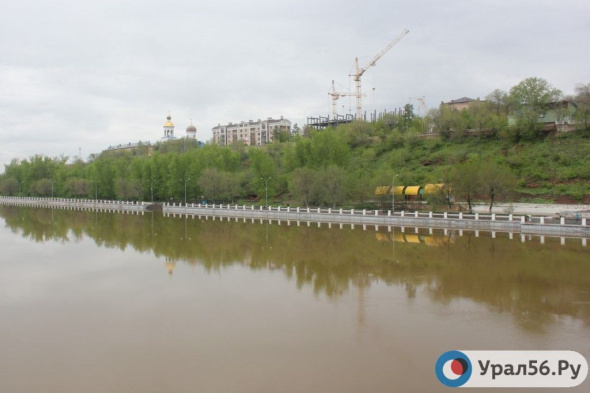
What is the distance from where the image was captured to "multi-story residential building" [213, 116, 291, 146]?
430 ft

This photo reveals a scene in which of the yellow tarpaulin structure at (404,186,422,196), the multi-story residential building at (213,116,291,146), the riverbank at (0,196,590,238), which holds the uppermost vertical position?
the multi-story residential building at (213,116,291,146)

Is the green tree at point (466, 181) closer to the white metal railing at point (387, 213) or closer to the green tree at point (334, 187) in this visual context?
the white metal railing at point (387, 213)

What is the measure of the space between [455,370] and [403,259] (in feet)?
47.2

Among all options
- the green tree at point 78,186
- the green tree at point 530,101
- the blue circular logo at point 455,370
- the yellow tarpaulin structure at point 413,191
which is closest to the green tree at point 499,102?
the green tree at point 530,101

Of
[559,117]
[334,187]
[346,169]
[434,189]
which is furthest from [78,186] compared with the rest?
[559,117]

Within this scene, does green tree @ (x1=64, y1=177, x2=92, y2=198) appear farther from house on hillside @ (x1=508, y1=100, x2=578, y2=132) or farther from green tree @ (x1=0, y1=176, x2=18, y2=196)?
house on hillside @ (x1=508, y1=100, x2=578, y2=132)

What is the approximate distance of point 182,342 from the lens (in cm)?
1153

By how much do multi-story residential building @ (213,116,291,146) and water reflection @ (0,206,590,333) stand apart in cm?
9365

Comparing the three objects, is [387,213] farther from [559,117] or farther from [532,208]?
[559,117]

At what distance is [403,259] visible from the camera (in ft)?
75.3

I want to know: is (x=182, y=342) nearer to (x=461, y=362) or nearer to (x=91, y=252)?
(x=461, y=362)

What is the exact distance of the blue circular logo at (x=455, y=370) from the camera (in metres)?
8.65

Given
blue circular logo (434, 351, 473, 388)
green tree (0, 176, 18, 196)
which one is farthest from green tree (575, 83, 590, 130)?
green tree (0, 176, 18, 196)

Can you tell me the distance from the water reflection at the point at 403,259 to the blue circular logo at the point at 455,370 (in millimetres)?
4371
